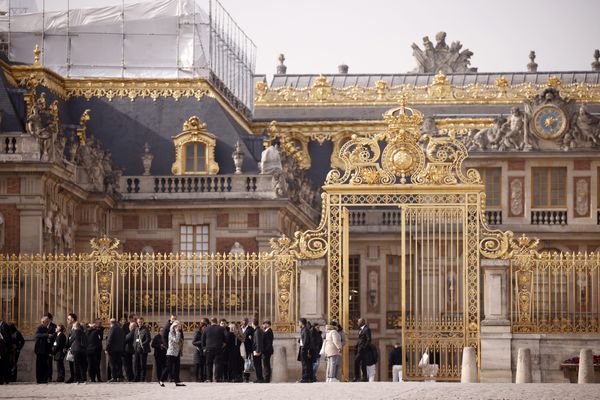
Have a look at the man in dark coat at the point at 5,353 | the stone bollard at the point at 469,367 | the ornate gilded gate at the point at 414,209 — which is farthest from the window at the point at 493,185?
the man in dark coat at the point at 5,353

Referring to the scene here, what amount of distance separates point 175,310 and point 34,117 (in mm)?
5419

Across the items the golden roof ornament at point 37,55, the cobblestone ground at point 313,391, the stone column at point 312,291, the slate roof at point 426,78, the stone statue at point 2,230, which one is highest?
the slate roof at point 426,78

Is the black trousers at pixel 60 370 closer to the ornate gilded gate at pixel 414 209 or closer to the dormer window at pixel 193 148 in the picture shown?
the ornate gilded gate at pixel 414 209

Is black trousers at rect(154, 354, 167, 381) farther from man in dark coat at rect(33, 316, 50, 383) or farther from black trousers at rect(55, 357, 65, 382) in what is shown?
man in dark coat at rect(33, 316, 50, 383)

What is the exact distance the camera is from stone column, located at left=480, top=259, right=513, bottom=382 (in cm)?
4066

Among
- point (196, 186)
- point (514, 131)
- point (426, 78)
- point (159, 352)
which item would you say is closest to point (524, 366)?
point (159, 352)

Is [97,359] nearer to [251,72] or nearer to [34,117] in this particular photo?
[34,117]

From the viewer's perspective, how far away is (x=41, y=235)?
48875 millimetres

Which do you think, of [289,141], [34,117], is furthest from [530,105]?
[34,117]

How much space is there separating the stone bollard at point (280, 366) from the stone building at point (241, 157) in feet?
17.4

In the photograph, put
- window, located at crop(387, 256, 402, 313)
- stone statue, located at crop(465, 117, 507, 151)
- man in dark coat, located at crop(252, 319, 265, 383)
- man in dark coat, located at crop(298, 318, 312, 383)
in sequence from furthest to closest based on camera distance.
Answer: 1. window, located at crop(387, 256, 402, 313)
2. stone statue, located at crop(465, 117, 507, 151)
3. man in dark coat, located at crop(252, 319, 265, 383)
4. man in dark coat, located at crop(298, 318, 312, 383)

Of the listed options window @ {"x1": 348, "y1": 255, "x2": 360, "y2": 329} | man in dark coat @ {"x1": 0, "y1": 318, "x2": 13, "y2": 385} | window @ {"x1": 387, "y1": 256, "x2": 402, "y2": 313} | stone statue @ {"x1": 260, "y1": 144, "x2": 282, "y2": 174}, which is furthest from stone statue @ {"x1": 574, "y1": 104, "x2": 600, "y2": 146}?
man in dark coat @ {"x1": 0, "y1": 318, "x2": 13, "y2": 385}

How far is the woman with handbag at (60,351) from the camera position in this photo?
4103 centimetres

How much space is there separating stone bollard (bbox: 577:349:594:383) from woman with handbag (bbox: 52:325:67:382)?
9.28 meters
